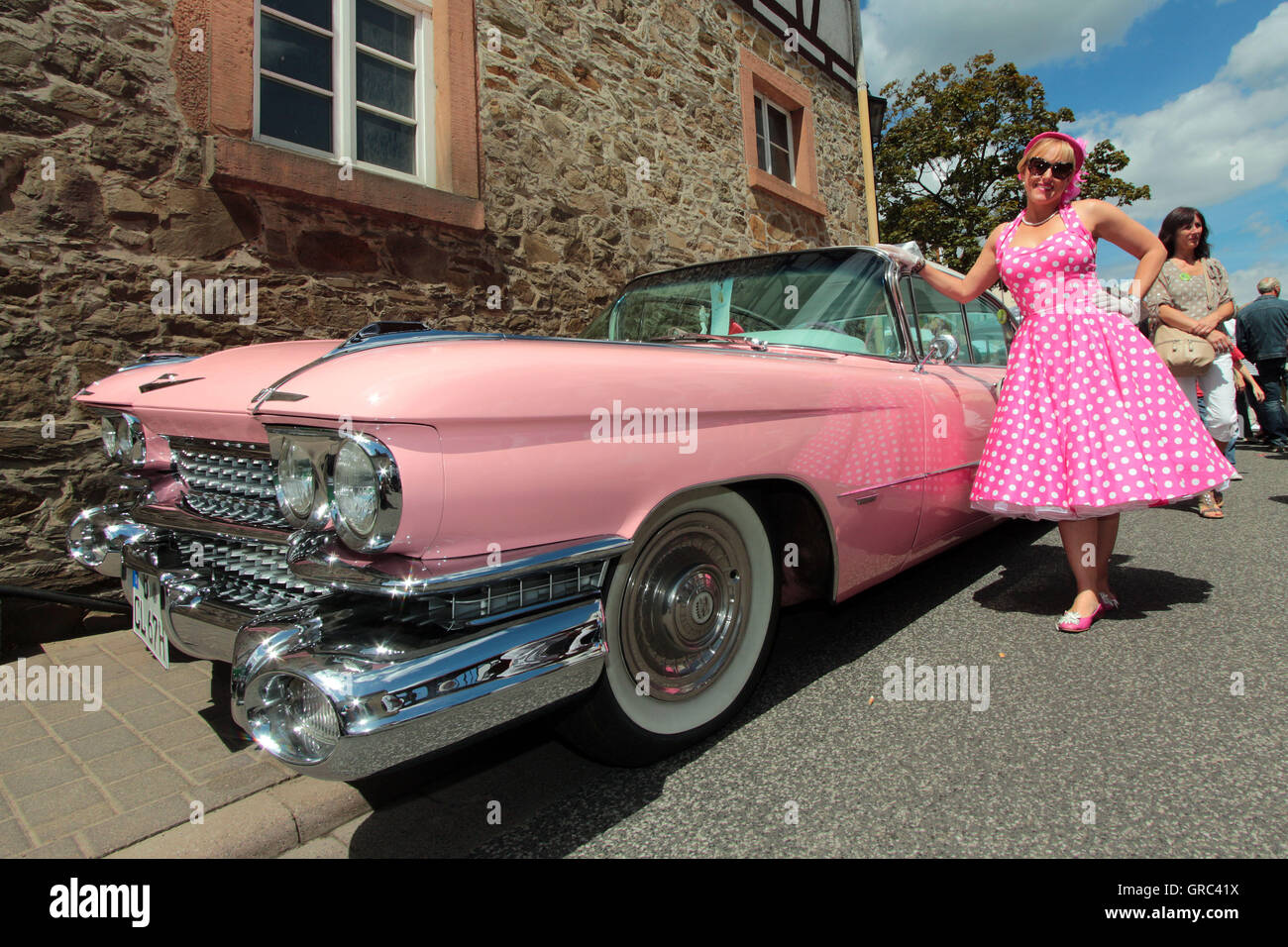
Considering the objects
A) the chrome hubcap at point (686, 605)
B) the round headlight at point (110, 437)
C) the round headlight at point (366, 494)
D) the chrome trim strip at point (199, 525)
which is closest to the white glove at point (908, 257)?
the chrome hubcap at point (686, 605)

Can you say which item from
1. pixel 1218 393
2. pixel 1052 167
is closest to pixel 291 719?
pixel 1052 167

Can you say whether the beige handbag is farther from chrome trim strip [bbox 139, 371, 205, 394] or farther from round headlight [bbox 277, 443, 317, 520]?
chrome trim strip [bbox 139, 371, 205, 394]

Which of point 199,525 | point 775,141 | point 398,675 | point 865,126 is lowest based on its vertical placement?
point 398,675

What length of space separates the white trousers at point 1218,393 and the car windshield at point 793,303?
9.52 feet

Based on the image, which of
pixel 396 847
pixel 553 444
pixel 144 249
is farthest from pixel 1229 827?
pixel 144 249

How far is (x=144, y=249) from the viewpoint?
3.49 meters

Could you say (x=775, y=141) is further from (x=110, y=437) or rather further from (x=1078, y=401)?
(x=110, y=437)

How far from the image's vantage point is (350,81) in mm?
4477

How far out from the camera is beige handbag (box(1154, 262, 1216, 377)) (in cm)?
421

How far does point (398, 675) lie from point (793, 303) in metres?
2.01

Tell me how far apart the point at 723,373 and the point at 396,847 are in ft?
4.35

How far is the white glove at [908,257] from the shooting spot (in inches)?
106

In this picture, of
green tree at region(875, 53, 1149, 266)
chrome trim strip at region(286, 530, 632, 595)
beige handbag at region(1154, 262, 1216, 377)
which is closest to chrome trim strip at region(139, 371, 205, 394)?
chrome trim strip at region(286, 530, 632, 595)

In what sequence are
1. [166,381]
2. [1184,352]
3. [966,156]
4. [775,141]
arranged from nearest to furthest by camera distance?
[166,381] < [1184,352] < [775,141] < [966,156]
